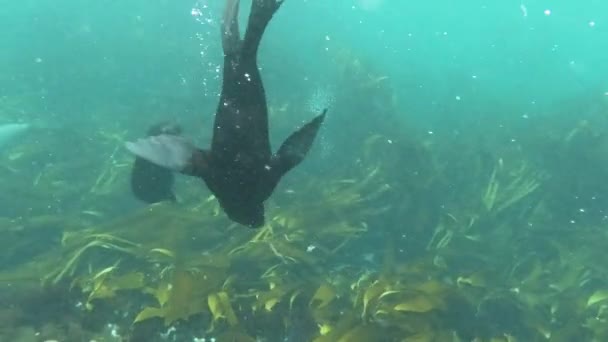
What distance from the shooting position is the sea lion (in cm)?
285

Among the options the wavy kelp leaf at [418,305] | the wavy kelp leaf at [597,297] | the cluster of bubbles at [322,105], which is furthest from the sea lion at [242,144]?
the cluster of bubbles at [322,105]

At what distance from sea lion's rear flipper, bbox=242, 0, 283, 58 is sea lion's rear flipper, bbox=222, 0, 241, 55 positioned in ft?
0.25

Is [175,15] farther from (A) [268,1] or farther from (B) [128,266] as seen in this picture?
(A) [268,1]

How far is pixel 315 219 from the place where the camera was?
640 centimetres

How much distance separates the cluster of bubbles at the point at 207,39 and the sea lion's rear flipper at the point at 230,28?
984 centimetres

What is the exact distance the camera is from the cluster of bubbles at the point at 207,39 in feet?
44.4

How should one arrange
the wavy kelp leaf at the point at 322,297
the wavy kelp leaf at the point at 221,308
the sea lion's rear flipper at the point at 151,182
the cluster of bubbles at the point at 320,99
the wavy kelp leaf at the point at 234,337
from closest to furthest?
the wavy kelp leaf at the point at 234,337
the wavy kelp leaf at the point at 221,308
the wavy kelp leaf at the point at 322,297
the sea lion's rear flipper at the point at 151,182
the cluster of bubbles at the point at 320,99

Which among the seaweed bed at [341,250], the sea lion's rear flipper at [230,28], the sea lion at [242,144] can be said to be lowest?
the seaweed bed at [341,250]

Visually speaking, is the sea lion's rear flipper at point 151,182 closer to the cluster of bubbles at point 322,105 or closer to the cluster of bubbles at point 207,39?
the cluster of bubbles at point 322,105

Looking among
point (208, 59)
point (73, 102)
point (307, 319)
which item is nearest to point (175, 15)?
point (208, 59)

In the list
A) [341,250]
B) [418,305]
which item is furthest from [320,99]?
[418,305]

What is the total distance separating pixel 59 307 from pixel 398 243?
4.28 m

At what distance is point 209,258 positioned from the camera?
5188 mm

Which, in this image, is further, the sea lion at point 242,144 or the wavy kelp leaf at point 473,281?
the wavy kelp leaf at point 473,281
